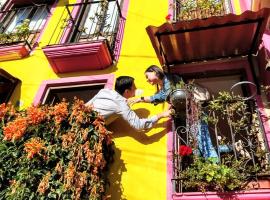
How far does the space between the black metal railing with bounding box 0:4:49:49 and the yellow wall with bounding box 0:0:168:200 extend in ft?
1.34

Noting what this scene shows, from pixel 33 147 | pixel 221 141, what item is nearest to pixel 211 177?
pixel 221 141

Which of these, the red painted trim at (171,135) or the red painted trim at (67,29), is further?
the red painted trim at (67,29)

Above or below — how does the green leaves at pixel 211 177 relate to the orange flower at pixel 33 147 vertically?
below

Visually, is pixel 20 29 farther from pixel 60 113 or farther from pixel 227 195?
pixel 227 195

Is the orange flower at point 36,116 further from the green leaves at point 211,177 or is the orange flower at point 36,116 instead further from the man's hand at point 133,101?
the green leaves at point 211,177

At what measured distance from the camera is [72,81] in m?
8.01

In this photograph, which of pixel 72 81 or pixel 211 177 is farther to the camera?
pixel 72 81

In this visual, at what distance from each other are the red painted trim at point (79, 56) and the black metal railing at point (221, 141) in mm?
2127

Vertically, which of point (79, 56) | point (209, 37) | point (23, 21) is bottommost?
point (209, 37)

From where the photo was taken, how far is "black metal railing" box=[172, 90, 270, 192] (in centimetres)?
568

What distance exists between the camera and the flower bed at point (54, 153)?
5461mm

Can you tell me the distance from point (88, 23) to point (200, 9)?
2716 millimetres

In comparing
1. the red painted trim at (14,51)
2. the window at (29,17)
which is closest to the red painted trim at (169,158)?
the red painted trim at (14,51)

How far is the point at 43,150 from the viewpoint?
19.0 ft
